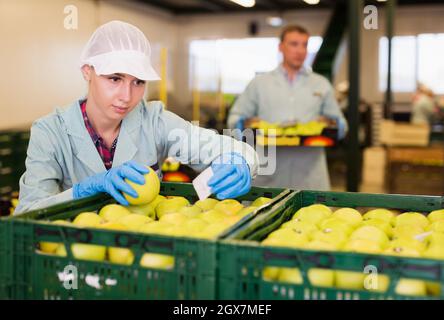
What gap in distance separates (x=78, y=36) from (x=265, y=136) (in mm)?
7968

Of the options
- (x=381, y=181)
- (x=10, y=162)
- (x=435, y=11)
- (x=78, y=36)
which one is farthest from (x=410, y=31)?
(x=10, y=162)

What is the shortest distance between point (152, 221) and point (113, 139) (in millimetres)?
775

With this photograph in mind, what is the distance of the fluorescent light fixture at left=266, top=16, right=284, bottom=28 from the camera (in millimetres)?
14977

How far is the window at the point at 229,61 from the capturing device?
1590 cm

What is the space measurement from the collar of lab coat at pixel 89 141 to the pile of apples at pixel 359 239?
86cm

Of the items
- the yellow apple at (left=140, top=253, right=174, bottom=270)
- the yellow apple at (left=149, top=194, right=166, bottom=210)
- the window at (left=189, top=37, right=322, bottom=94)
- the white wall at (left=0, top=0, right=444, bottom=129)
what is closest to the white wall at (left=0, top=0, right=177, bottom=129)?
the white wall at (left=0, top=0, right=444, bottom=129)

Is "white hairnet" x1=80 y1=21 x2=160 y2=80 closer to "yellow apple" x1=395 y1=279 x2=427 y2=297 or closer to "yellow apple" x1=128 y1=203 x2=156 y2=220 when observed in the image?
"yellow apple" x1=128 y1=203 x2=156 y2=220

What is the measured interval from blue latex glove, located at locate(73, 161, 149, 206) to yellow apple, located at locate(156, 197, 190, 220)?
5.6 inches

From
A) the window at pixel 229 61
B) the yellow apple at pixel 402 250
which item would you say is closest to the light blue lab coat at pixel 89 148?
the yellow apple at pixel 402 250

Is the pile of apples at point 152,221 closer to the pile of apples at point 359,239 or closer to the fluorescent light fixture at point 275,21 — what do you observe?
the pile of apples at point 359,239

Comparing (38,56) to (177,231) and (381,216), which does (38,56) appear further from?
(177,231)

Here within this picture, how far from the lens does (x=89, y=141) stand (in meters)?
2.29

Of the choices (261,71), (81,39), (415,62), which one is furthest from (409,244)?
A: (415,62)

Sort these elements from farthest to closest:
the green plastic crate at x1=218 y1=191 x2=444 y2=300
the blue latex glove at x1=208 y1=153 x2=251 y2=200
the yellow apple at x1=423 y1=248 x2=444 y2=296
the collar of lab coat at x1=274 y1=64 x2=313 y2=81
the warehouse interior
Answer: the warehouse interior, the collar of lab coat at x1=274 y1=64 x2=313 y2=81, the blue latex glove at x1=208 y1=153 x2=251 y2=200, the yellow apple at x1=423 y1=248 x2=444 y2=296, the green plastic crate at x1=218 y1=191 x2=444 y2=300
